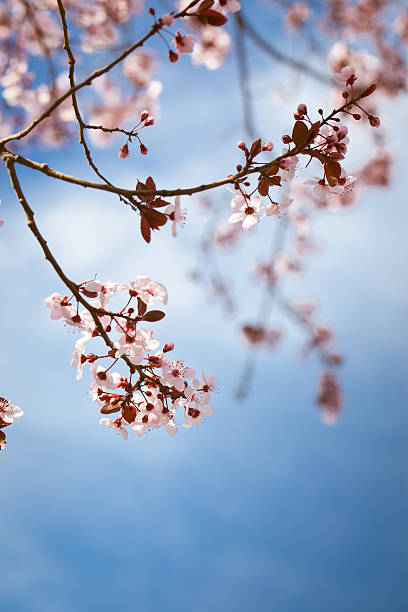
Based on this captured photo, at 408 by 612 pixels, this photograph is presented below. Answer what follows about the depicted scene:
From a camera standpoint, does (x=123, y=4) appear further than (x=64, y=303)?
Yes

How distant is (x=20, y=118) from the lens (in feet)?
21.5

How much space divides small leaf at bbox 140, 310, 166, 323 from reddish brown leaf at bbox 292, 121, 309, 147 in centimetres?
74

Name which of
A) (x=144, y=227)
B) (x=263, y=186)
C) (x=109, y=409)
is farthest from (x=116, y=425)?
(x=263, y=186)

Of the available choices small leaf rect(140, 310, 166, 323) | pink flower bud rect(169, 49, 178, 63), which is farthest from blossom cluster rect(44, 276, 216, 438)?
pink flower bud rect(169, 49, 178, 63)

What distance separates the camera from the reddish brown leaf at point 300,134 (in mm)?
1541

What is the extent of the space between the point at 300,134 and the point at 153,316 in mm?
793

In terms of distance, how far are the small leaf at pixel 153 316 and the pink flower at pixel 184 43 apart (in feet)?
3.22

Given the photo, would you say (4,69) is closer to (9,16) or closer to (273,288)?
(9,16)

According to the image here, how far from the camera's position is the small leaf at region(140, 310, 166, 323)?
A: 5.74ft

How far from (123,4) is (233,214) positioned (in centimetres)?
569

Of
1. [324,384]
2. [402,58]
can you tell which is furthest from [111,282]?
[402,58]

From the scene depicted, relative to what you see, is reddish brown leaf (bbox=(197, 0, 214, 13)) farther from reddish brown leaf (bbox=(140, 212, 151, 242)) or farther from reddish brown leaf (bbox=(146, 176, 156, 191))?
reddish brown leaf (bbox=(140, 212, 151, 242))

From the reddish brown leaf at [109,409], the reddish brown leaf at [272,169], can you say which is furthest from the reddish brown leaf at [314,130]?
the reddish brown leaf at [109,409]

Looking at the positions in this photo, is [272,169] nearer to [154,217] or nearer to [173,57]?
[154,217]
